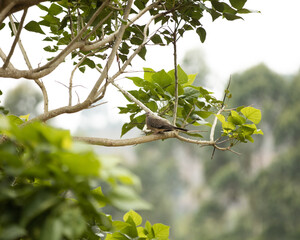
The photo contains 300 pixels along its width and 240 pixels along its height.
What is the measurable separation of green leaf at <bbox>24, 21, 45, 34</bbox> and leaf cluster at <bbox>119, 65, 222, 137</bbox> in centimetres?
42

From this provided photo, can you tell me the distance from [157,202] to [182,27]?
2212 cm

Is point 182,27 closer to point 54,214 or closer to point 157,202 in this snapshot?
point 54,214

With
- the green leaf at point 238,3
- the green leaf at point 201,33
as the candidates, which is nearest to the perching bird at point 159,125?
the green leaf at point 201,33

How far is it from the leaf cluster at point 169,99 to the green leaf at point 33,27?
422 millimetres

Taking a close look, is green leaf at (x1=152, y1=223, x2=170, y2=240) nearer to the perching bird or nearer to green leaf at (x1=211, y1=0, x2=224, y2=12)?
the perching bird

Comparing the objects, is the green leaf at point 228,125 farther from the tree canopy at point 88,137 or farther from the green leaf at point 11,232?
the green leaf at point 11,232

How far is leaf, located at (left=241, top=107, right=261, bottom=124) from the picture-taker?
152cm

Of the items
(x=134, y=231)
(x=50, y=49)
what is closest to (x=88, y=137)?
(x=134, y=231)

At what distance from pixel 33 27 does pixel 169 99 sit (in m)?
0.58

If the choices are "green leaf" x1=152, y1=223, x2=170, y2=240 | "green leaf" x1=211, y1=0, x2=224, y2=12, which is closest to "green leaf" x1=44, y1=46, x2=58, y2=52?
"green leaf" x1=211, y1=0, x2=224, y2=12

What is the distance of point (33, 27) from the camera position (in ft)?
4.71

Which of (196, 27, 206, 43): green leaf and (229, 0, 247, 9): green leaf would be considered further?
(196, 27, 206, 43): green leaf

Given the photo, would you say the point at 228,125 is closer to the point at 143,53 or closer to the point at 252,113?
the point at 252,113

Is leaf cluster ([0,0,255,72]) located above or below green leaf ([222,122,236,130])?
above
